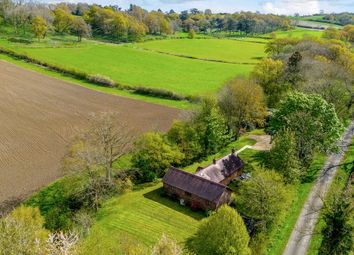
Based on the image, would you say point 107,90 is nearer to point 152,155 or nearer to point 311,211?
point 152,155

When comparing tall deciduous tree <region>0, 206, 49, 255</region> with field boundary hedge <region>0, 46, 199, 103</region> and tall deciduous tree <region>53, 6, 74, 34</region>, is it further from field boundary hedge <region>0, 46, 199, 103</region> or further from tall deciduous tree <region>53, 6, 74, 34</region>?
tall deciduous tree <region>53, 6, 74, 34</region>

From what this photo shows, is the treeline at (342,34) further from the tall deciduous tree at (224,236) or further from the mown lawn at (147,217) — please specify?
the tall deciduous tree at (224,236)

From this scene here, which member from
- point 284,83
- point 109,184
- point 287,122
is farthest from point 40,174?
point 284,83

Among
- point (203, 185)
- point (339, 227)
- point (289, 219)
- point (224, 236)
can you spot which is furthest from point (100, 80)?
point (339, 227)

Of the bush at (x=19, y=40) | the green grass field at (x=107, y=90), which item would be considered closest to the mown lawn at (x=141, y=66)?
the bush at (x=19, y=40)

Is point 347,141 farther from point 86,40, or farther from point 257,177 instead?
point 86,40

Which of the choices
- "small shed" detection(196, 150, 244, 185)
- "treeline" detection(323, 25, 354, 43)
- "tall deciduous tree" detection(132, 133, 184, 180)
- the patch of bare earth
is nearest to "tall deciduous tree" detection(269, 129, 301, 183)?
"small shed" detection(196, 150, 244, 185)

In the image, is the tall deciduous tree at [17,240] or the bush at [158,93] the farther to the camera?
the bush at [158,93]
